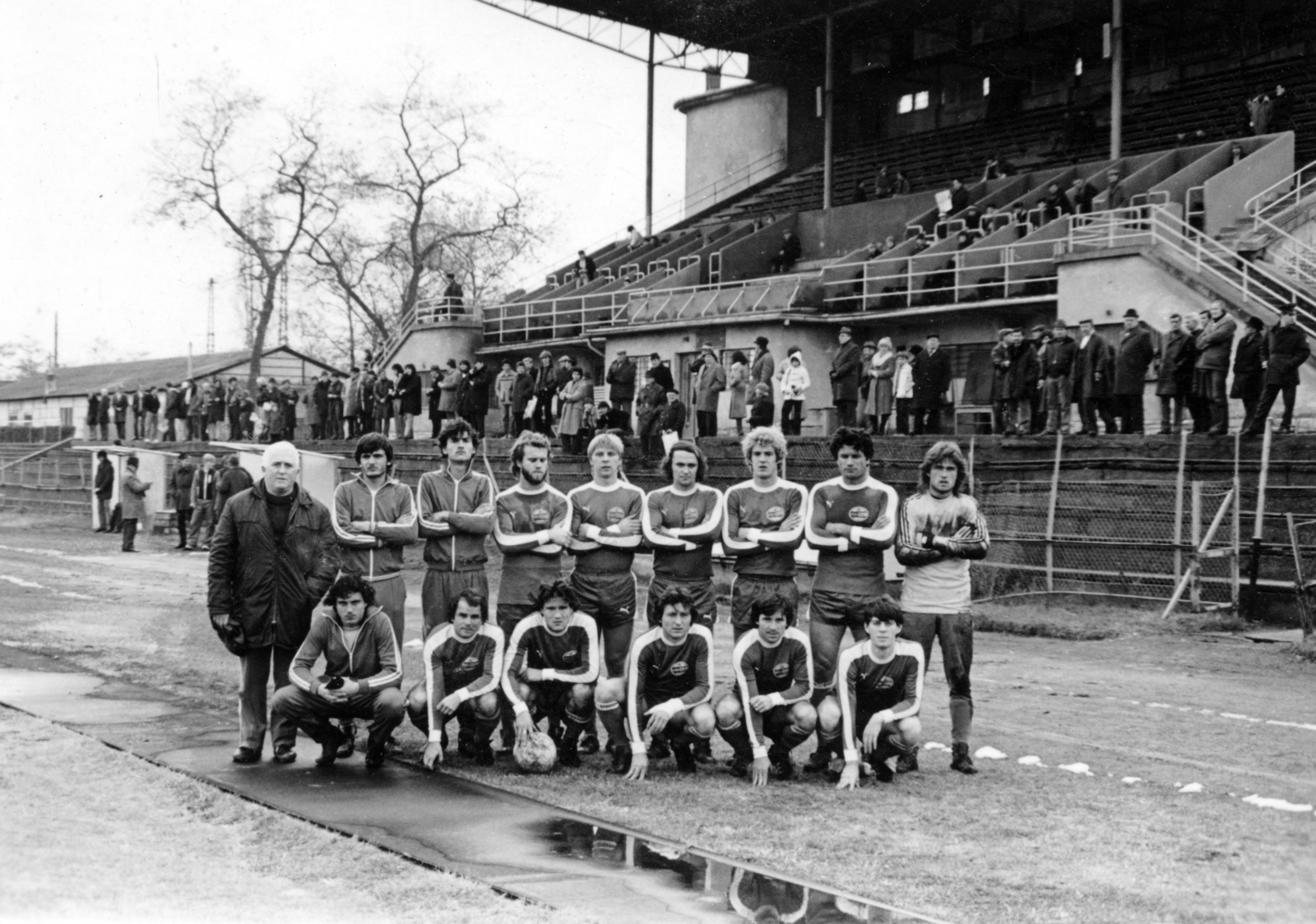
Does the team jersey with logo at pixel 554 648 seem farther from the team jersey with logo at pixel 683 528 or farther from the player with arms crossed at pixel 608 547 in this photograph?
the team jersey with logo at pixel 683 528

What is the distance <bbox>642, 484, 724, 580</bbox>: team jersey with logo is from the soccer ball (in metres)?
1.57

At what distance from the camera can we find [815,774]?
9336mm

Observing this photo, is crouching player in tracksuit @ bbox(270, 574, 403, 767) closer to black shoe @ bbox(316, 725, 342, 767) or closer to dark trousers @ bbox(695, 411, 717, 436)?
black shoe @ bbox(316, 725, 342, 767)

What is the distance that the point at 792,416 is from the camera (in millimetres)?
25688

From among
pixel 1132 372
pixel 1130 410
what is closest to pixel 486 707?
pixel 1132 372

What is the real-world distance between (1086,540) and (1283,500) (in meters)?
2.49

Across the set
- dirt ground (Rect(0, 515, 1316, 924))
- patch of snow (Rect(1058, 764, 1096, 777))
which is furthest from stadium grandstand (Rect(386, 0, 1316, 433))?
patch of snow (Rect(1058, 764, 1096, 777))

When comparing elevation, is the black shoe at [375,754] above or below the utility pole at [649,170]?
below

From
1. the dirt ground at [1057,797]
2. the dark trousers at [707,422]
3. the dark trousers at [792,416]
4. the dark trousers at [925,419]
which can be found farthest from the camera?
the dark trousers at [707,422]

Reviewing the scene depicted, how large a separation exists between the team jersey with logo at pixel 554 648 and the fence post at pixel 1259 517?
1026cm

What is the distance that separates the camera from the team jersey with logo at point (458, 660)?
9.62 meters

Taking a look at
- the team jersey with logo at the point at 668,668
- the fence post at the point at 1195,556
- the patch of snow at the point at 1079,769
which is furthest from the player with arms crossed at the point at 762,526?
the fence post at the point at 1195,556

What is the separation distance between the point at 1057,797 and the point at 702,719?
2196 mm

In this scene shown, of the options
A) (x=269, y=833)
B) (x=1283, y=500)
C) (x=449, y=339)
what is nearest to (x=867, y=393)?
(x=1283, y=500)
